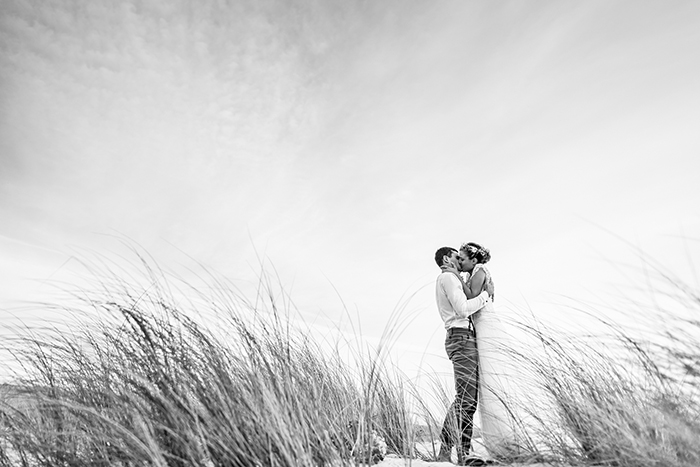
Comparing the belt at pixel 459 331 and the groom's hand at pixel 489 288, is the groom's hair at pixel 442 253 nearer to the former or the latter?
the groom's hand at pixel 489 288

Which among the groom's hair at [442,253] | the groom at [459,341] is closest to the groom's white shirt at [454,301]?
the groom at [459,341]

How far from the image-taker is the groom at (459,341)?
3711 millimetres

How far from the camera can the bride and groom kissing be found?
3.72 m

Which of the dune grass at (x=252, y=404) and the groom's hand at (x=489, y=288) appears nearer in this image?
the dune grass at (x=252, y=404)

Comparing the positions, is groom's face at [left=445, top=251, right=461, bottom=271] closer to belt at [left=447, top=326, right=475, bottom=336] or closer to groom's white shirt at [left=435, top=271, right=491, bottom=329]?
groom's white shirt at [left=435, top=271, right=491, bottom=329]

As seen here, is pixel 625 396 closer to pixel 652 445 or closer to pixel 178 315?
pixel 652 445

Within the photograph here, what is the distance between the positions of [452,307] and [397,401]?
94cm

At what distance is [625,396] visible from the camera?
2568 millimetres

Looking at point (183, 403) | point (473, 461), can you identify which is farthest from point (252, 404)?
point (473, 461)

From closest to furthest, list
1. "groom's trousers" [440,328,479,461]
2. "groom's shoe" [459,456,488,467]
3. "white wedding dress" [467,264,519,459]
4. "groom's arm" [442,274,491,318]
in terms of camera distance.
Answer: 1. "groom's shoe" [459,456,488,467]
2. "groom's trousers" [440,328,479,461]
3. "white wedding dress" [467,264,519,459]
4. "groom's arm" [442,274,491,318]

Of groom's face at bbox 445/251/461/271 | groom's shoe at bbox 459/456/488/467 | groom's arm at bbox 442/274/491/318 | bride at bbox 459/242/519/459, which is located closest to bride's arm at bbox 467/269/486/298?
bride at bbox 459/242/519/459

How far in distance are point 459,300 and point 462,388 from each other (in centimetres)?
72

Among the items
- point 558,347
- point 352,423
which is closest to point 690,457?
point 558,347

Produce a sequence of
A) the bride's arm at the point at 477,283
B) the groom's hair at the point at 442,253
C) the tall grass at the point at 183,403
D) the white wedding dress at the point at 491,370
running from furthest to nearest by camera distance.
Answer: the groom's hair at the point at 442,253 < the bride's arm at the point at 477,283 < the white wedding dress at the point at 491,370 < the tall grass at the point at 183,403
